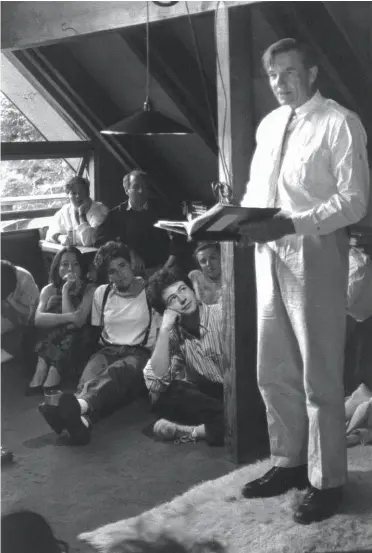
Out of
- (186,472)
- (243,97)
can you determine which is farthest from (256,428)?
(243,97)

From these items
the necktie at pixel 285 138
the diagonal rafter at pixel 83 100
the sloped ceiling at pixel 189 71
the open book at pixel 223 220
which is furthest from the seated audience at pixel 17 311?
the necktie at pixel 285 138

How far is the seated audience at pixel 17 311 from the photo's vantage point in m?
5.14

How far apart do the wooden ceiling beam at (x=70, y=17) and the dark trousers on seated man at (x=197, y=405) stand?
195 cm

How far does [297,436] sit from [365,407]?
0.72 m

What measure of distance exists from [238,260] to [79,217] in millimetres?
2734

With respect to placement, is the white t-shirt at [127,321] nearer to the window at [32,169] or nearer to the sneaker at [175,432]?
the sneaker at [175,432]

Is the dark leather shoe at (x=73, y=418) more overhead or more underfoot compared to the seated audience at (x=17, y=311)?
more underfoot

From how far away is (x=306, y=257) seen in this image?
321cm

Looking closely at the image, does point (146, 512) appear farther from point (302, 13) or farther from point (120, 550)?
point (302, 13)

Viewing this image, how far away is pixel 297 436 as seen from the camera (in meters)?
3.47

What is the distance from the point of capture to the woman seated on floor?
5184 mm

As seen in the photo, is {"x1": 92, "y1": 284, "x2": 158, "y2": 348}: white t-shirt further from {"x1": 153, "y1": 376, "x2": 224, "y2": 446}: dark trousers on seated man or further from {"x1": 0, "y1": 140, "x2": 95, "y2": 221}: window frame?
{"x1": 0, "y1": 140, "x2": 95, "y2": 221}: window frame

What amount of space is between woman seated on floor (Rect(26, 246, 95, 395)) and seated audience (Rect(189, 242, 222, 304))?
99 centimetres

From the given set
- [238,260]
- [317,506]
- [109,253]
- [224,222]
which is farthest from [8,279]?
[317,506]
